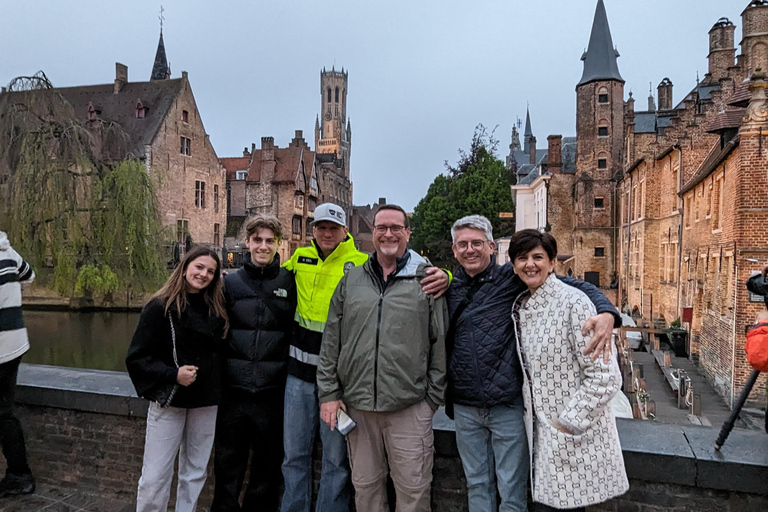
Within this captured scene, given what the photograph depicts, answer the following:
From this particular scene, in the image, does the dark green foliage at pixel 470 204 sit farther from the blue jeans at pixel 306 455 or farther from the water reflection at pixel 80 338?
the blue jeans at pixel 306 455

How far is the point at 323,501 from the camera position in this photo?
9.84ft

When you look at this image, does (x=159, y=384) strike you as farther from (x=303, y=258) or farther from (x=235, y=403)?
(x=303, y=258)

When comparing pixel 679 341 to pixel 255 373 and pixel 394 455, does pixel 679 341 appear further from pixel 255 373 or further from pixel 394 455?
pixel 255 373

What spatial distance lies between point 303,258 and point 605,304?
1.70m

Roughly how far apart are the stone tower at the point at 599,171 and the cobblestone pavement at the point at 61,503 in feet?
112

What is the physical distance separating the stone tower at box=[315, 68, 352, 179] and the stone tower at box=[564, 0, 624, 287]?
7569cm

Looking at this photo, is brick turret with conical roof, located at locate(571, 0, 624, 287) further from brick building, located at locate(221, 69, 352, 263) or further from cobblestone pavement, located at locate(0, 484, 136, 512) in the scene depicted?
cobblestone pavement, located at locate(0, 484, 136, 512)

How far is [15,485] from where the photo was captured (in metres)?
3.72

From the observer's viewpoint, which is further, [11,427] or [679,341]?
[679,341]

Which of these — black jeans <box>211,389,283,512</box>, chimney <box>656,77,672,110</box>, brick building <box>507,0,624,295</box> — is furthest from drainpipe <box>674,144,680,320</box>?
black jeans <box>211,389,283,512</box>

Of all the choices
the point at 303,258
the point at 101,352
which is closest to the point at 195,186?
→ the point at 101,352

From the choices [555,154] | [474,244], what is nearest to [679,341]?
[555,154]

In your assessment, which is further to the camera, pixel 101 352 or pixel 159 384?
pixel 101 352

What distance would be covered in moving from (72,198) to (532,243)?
1331cm
